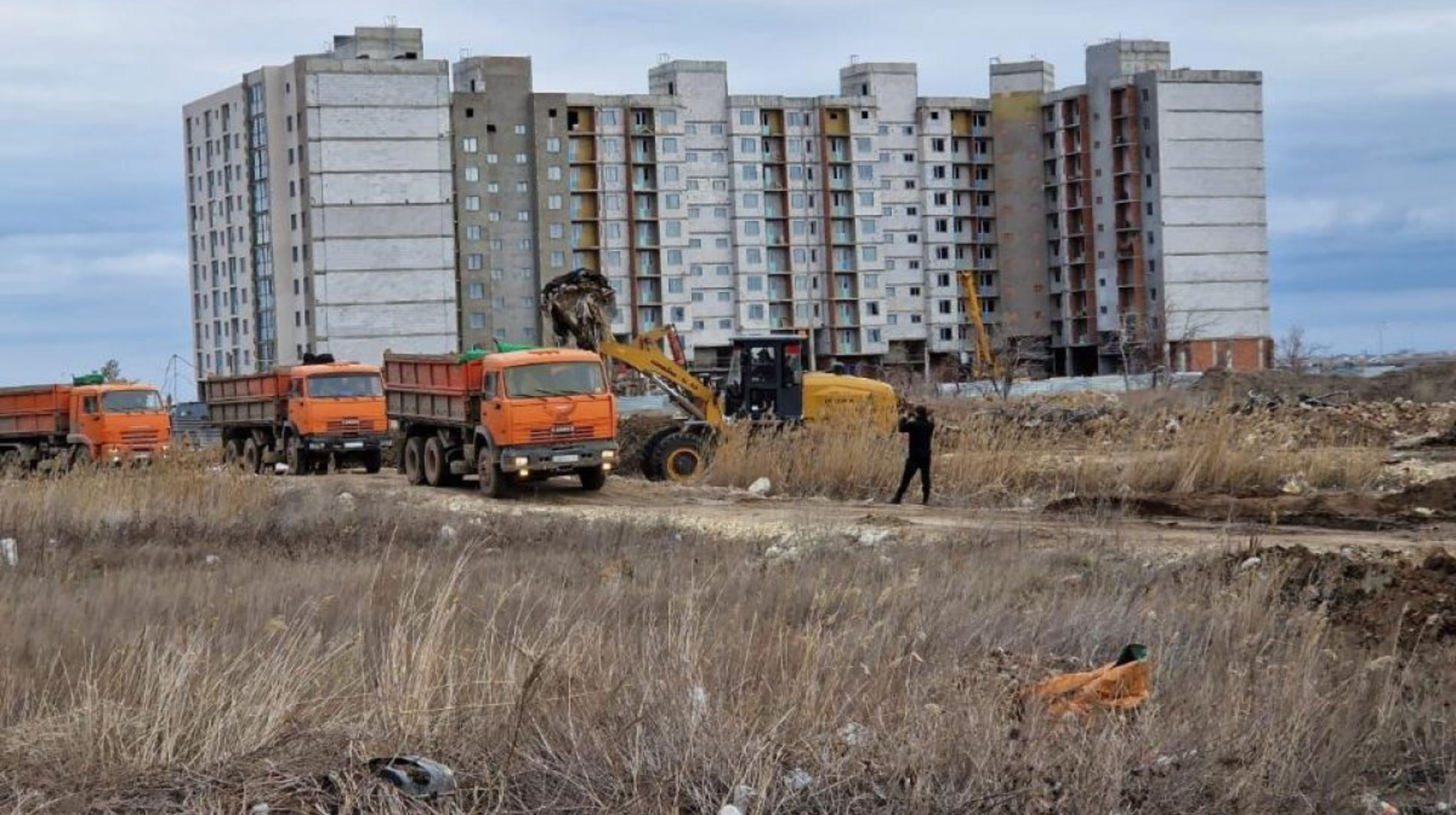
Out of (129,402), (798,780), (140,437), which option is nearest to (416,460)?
(140,437)

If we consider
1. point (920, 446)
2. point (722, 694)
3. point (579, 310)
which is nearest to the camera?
point (722, 694)

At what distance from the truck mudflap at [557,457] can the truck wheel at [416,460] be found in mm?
4491

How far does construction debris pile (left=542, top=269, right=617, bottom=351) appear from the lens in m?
36.2

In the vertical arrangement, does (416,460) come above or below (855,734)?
above

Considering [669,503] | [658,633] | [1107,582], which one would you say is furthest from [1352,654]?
[669,503]

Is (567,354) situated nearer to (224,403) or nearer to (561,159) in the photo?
(224,403)

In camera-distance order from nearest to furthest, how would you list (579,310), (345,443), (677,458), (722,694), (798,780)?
(798,780) → (722,694) → (677,458) → (579,310) → (345,443)

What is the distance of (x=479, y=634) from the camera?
37.7ft

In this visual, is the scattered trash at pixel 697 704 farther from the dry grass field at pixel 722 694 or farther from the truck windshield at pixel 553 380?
the truck windshield at pixel 553 380

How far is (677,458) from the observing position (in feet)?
112

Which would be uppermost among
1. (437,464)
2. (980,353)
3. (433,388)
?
(980,353)

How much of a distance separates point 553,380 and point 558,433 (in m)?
0.84

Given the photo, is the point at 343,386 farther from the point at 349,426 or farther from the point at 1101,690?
the point at 1101,690

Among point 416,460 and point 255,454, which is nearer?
point 416,460
